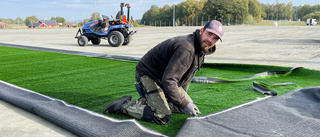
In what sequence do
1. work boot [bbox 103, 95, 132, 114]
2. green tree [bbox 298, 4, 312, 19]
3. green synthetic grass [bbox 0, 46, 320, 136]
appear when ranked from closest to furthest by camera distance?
work boot [bbox 103, 95, 132, 114] < green synthetic grass [bbox 0, 46, 320, 136] < green tree [bbox 298, 4, 312, 19]

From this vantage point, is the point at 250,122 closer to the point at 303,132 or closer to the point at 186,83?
the point at 303,132

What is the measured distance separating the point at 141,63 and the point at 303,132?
1410 millimetres

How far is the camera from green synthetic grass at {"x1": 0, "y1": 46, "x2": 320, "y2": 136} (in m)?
2.77

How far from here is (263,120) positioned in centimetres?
217

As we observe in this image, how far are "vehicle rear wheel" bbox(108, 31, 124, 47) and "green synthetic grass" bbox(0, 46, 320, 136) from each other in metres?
3.35

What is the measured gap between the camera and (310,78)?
12.9ft

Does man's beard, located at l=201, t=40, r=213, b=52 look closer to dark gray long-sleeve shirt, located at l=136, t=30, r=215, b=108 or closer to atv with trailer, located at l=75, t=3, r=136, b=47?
dark gray long-sleeve shirt, located at l=136, t=30, r=215, b=108

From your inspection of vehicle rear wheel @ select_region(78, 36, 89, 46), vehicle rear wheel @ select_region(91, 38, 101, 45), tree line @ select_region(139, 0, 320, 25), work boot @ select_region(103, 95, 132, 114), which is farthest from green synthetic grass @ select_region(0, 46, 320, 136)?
tree line @ select_region(139, 0, 320, 25)

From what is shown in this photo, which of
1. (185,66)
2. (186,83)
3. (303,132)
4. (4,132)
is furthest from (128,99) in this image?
(303,132)

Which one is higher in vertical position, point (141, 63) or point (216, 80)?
point (141, 63)

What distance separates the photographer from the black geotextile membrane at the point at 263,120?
75.7 inches

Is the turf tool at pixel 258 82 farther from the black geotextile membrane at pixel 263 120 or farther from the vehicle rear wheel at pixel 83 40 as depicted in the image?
the vehicle rear wheel at pixel 83 40

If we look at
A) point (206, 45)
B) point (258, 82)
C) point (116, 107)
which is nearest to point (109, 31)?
point (258, 82)

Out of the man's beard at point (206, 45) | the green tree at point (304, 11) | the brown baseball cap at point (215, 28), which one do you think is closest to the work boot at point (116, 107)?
the man's beard at point (206, 45)
